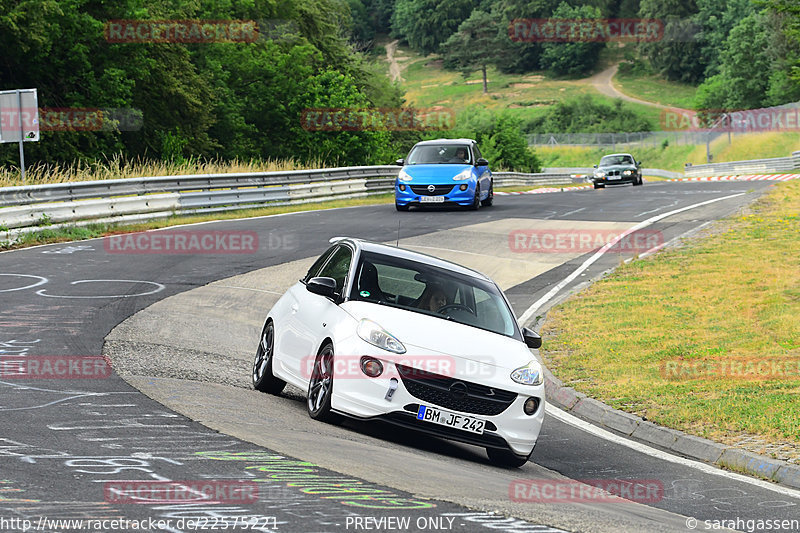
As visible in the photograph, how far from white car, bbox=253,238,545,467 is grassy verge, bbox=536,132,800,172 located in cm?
7203

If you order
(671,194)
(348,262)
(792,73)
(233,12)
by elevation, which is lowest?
(671,194)

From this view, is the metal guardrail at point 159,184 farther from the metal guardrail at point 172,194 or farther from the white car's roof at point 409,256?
the white car's roof at point 409,256

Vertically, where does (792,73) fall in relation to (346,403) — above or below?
above

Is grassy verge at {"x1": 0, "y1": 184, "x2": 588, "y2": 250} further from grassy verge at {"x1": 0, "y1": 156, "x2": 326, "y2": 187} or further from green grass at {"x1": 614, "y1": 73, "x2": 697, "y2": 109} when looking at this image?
green grass at {"x1": 614, "y1": 73, "x2": 697, "y2": 109}

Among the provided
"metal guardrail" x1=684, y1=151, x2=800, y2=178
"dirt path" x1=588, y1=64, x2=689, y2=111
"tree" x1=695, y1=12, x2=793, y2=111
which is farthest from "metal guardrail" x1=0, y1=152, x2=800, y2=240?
"dirt path" x1=588, y1=64, x2=689, y2=111

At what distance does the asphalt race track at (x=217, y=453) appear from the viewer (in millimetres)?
5539

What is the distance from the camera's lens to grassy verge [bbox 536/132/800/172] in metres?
77.3

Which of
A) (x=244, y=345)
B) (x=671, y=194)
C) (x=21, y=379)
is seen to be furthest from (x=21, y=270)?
(x=671, y=194)

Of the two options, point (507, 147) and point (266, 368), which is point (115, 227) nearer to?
point (266, 368)

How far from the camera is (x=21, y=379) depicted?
9008mm

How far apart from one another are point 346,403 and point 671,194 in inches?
1208

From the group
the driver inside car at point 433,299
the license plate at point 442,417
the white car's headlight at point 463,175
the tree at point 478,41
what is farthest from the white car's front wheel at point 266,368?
the tree at point 478,41

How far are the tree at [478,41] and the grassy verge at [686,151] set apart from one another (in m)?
66.6

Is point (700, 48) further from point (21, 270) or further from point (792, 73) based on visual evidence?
point (21, 270)
